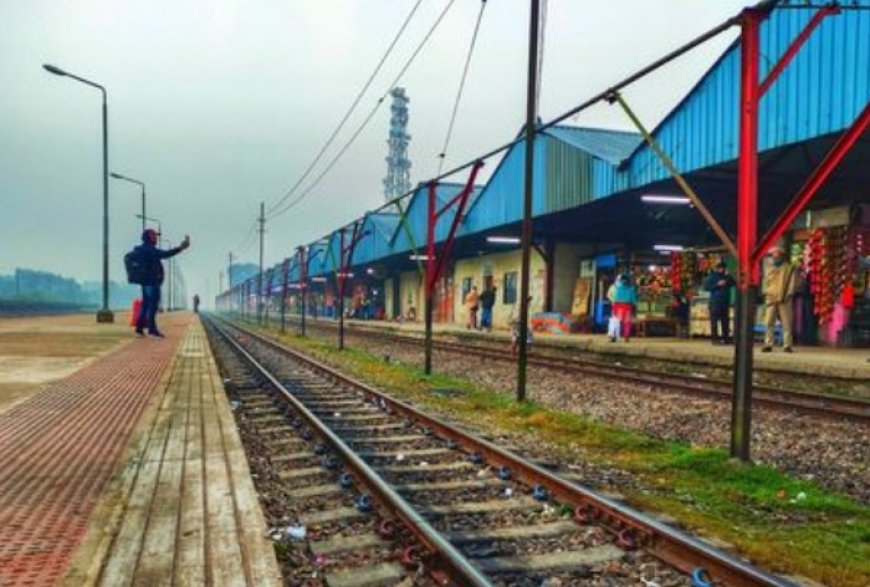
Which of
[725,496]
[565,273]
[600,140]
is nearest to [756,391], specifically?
[725,496]

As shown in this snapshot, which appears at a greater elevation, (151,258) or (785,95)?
(785,95)

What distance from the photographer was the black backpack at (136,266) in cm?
1404

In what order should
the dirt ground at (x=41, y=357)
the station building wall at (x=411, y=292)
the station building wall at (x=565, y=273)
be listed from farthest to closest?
the station building wall at (x=411, y=292), the station building wall at (x=565, y=273), the dirt ground at (x=41, y=357)

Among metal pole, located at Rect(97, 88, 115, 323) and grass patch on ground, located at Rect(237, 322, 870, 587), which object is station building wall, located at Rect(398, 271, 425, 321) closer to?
metal pole, located at Rect(97, 88, 115, 323)

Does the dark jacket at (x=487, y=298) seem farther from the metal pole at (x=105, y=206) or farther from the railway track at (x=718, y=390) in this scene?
the metal pole at (x=105, y=206)

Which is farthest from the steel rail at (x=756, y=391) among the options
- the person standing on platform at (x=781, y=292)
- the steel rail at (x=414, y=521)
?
the steel rail at (x=414, y=521)

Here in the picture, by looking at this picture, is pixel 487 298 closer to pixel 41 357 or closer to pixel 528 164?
pixel 41 357

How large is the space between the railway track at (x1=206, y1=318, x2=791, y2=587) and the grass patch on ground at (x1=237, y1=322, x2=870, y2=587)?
20.4 inches

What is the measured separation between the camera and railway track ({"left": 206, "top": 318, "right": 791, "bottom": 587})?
383 centimetres

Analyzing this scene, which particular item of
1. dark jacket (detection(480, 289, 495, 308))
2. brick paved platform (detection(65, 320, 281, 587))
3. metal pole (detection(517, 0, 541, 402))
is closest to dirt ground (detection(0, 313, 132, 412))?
→ brick paved platform (detection(65, 320, 281, 587))

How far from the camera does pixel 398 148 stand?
6838 centimetres

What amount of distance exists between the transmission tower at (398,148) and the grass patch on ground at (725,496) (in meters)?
59.0

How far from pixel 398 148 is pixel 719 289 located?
53.7m

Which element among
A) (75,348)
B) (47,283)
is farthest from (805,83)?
(47,283)
